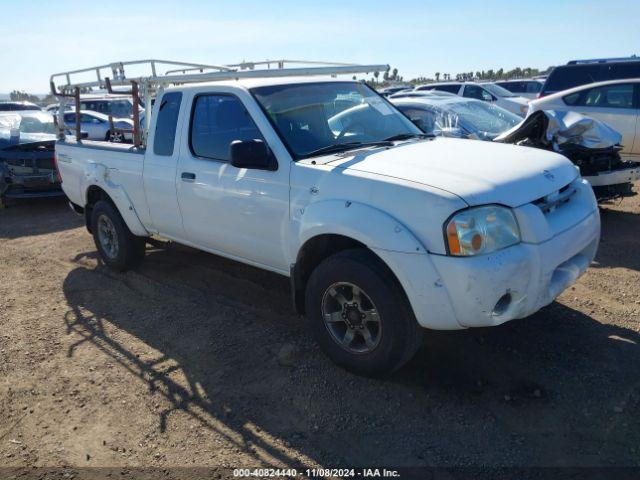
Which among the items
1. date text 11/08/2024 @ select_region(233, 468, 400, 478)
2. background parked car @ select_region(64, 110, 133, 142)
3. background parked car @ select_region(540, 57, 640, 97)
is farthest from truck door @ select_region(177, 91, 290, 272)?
background parked car @ select_region(64, 110, 133, 142)

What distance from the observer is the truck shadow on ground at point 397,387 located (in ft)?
9.40

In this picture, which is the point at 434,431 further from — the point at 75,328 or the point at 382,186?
the point at 75,328

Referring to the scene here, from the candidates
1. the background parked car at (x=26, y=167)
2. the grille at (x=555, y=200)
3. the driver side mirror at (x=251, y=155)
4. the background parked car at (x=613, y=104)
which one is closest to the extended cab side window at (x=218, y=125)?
the driver side mirror at (x=251, y=155)

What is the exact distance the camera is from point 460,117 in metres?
8.02

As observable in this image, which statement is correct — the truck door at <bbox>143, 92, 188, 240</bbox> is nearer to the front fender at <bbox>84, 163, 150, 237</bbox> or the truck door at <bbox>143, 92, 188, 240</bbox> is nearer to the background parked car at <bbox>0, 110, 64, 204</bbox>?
the front fender at <bbox>84, 163, 150, 237</bbox>

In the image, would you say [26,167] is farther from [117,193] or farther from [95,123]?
[95,123]

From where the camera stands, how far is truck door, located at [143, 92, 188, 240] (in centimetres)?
462

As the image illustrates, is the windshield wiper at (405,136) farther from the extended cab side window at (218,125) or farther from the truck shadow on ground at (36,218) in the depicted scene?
the truck shadow on ground at (36,218)

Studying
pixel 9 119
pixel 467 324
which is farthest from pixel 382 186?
pixel 9 119

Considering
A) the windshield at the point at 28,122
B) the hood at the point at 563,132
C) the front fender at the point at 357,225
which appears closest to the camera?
the front fender at the point at 357,225

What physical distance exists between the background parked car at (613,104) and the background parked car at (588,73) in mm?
2166

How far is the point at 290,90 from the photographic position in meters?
4.18

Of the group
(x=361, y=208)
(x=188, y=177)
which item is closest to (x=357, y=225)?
(x=361, y=208)

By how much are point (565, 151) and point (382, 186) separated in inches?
174
